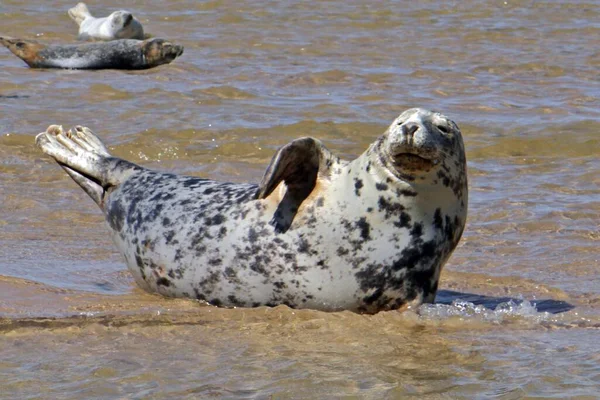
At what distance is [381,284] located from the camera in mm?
4844

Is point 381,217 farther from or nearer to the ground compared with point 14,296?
farther from the ground

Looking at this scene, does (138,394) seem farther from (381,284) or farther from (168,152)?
(168,152)

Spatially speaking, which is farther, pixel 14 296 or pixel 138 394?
pixel 14 296

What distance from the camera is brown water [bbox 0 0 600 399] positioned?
409 cm

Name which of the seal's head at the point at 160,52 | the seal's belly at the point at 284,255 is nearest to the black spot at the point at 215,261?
the seal's belly at the point at 284,255

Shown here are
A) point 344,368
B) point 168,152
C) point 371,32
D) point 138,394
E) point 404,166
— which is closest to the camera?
point 138,394

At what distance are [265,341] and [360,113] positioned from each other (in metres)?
5.08

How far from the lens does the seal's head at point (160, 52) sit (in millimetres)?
11312

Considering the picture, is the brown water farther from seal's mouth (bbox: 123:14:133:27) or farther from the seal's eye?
the seal's eye

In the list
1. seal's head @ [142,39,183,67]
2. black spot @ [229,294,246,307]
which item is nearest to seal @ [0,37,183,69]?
seal's head @ [142,39,183,67]

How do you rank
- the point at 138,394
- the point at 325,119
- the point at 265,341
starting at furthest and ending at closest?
the point at 325,119 < the point at 265,341 < the point at 138,394

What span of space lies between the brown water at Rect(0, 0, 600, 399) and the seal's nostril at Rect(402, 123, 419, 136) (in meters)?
0.68

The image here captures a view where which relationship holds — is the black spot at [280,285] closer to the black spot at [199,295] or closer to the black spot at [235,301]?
the black spot at [235,301]

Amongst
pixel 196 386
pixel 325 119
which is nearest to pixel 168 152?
pixel 325 119
